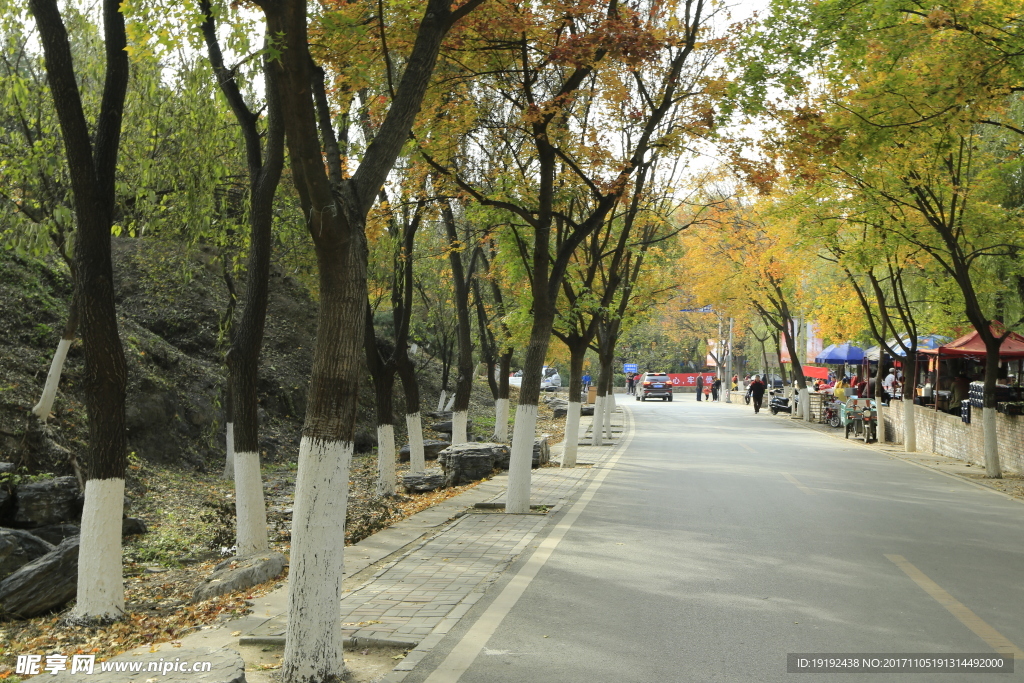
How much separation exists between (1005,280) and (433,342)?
2227 centimetres

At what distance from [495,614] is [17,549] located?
630cm

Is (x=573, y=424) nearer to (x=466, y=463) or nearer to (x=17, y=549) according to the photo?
(x=466, y=463)

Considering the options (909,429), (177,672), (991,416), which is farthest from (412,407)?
(909,429)

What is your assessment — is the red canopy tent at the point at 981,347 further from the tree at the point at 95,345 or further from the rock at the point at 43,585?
the rock at the point at 43,585

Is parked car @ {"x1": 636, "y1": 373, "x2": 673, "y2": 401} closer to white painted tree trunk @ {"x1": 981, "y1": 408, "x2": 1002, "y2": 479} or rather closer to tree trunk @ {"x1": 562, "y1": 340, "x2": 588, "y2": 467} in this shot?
tree trunk @ {"x1": 562, "y1": 340, "x2": 588, "y2": 467}

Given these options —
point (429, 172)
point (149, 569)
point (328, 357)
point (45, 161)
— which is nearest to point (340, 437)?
point (328, 357)

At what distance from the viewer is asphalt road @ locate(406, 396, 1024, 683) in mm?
5879

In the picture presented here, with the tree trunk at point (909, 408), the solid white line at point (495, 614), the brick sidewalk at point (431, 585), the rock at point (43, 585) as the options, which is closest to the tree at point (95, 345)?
the rock at point (43, 585)

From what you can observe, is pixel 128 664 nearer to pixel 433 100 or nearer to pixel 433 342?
pixel 433 100

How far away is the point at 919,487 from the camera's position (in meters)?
15.6

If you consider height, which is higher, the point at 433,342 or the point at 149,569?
the point at 433,342

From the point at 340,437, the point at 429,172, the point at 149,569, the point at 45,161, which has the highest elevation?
the point at 429,172

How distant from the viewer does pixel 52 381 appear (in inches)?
530

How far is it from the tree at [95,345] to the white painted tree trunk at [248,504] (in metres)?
2.08
